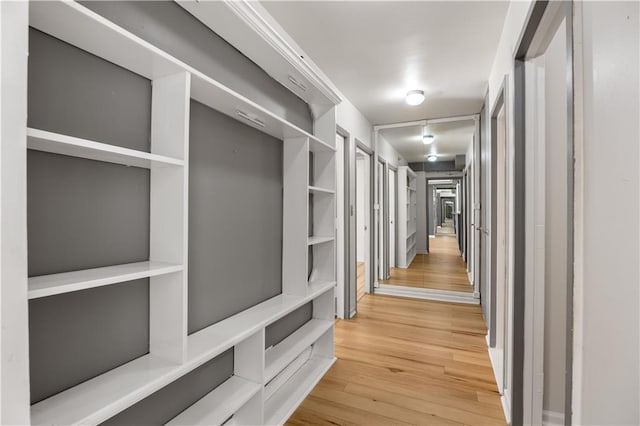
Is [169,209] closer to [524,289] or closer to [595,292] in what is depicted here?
[595,292]

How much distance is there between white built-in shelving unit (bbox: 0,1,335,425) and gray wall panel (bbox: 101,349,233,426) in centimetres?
4

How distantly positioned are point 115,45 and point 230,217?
922 mm

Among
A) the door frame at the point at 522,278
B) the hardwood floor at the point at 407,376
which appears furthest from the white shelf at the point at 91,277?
the door frame at the point at 522,278

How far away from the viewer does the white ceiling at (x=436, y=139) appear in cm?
461

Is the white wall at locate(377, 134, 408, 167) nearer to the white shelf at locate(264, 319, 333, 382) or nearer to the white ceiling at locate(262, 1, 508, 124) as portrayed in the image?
the white ceiling at locate(262, 1, 508, 124)

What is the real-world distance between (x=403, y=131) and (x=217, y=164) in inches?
153

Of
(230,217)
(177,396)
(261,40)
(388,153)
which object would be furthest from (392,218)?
(177,396)

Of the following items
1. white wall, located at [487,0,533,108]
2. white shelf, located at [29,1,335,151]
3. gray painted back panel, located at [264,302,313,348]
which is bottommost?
Answer: gray painted back panel, located at [264,302,313,348]

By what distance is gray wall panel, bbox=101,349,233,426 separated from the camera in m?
1.19

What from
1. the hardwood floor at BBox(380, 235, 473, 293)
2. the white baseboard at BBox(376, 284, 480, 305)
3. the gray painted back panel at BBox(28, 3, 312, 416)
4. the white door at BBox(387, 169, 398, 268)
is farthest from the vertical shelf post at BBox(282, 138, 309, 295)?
the white door at BBox(387, 169, 398, 268)

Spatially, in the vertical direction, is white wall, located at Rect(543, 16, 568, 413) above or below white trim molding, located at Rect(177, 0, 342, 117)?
below

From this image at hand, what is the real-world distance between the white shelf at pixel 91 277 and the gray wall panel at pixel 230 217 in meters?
0.34

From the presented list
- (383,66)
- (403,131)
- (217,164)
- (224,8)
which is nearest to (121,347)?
(217,164)

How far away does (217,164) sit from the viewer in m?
1.59
